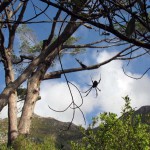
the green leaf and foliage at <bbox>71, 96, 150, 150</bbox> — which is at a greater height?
foliage at <bbox>71, 96, 150, 150</bbox>

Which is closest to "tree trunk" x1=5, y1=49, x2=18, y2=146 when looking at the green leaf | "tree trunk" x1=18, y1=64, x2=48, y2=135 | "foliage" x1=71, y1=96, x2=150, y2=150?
"tree trunk" x1=18, y1=64, x2=48, y2=135

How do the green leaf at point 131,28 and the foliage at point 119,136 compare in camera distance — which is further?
the foliage at point 119,136

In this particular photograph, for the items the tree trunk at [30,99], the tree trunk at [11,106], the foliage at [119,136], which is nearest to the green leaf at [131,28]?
the foliage at [119,136]

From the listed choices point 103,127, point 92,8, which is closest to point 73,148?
point 103,127

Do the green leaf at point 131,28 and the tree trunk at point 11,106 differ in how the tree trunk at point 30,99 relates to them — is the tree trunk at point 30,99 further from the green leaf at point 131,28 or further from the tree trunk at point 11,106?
the green leaf at point 131,28

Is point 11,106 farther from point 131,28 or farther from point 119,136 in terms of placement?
point 131,28

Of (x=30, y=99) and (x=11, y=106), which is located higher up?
(x=30, y=99)

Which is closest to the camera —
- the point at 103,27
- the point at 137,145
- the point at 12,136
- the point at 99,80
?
the point at 103,27

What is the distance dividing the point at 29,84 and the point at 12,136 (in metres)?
1.40

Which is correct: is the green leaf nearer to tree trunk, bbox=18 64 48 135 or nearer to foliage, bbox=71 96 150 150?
foliage, bbox=71 96 150 150

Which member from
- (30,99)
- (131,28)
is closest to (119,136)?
(30,99)

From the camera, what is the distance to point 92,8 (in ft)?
4.40

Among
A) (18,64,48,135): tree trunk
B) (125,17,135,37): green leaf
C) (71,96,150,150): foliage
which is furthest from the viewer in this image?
(18,64,48,135): tree trunk

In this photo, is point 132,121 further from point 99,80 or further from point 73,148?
point 99,80
